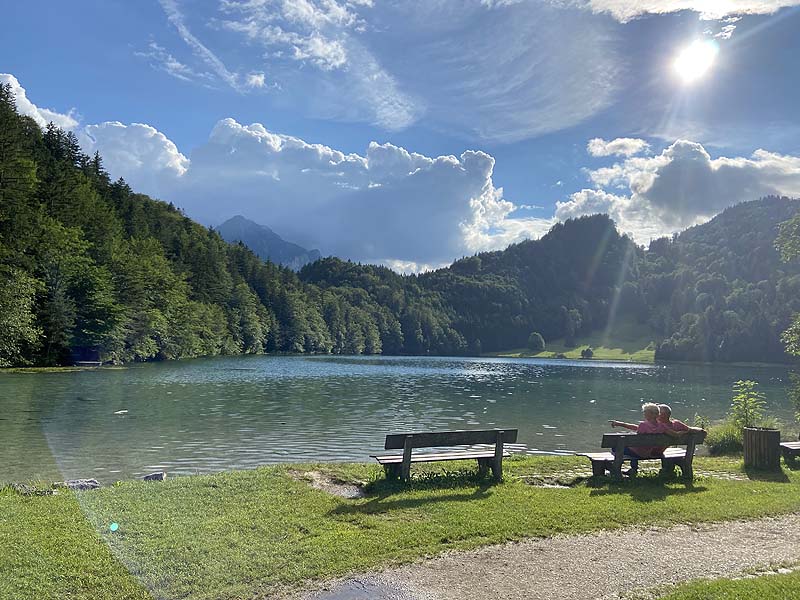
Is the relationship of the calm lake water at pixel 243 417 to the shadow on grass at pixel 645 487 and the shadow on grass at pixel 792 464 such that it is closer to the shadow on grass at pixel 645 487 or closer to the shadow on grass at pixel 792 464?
the shadow on grass at pixel 792 464

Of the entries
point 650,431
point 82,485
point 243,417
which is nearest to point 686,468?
point 650,431

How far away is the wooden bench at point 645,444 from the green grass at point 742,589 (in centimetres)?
641

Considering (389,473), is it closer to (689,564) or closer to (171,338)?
(689,564)

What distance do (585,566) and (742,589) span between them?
6.58 ft

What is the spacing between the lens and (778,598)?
7.02 m

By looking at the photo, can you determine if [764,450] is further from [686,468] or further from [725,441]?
[725,441]

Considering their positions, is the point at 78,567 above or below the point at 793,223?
below

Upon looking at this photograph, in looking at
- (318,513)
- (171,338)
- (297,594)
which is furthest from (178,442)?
(171,338)

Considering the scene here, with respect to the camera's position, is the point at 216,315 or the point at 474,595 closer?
the point at 474,595

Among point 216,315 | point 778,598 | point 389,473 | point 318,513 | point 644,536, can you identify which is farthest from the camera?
point 216,315

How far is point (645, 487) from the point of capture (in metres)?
13.6

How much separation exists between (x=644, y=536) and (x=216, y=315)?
12205cm

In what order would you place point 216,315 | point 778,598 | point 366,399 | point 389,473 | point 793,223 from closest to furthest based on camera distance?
point 778,598, point 389,473, point 793,223, point 366,399, point 216,315

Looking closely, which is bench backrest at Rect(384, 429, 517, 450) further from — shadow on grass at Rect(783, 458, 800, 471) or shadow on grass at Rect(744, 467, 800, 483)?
shadow on grass at Rect(783, 458, 800, 471)
